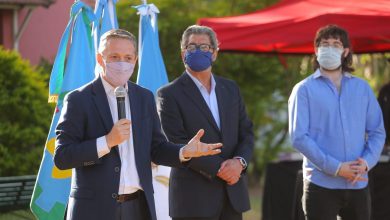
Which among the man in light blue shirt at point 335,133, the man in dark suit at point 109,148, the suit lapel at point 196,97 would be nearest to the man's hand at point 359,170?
the man in light blue shirt at point 335,133

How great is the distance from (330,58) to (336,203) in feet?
3.51

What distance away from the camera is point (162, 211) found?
6.00 metres

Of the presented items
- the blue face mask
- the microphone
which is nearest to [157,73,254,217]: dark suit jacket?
the blue face mask

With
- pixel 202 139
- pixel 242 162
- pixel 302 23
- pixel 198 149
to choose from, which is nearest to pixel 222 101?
pixel 202 139

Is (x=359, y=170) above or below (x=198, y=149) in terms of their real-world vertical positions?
below

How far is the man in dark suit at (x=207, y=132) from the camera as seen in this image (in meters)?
5.08

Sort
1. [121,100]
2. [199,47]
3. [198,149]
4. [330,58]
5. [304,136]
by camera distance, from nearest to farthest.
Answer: [121,100] → [198,149] → [199,47] → [304,136] → [330,58]

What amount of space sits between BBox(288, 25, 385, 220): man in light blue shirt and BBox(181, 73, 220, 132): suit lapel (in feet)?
2.54

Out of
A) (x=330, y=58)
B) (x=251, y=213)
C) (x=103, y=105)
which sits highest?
(x=330, y=58)

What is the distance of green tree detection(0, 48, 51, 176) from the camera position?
7.34 m

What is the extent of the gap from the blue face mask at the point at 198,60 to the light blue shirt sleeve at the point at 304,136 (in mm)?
823

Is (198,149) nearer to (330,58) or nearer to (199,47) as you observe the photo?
(199,47)

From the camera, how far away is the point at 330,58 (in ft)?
18.8

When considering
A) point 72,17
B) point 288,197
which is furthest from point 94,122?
point 288,197
